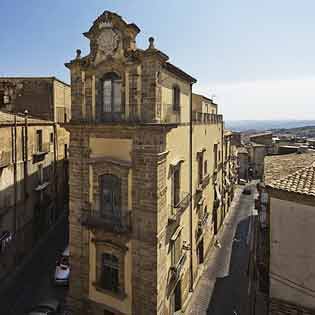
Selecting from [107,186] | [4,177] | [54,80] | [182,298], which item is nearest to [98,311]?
[182,298]

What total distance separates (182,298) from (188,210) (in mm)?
5292

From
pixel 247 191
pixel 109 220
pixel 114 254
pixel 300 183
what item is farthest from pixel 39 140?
pixel 247 191

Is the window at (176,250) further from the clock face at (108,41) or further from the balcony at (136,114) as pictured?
the clock face at (108,41)

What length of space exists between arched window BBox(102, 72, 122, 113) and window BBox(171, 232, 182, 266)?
25.3ft

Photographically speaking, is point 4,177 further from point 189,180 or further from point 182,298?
point 182,298

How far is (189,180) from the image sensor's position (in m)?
19.2

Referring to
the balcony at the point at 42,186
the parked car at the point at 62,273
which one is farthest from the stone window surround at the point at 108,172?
the balcony at the point at 42,186

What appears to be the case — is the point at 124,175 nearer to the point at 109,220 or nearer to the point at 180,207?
the point at 109,220

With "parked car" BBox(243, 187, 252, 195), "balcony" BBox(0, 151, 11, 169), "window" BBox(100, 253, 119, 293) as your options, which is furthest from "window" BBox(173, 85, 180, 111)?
"parked car" BBox(243, 187, 252, 195)

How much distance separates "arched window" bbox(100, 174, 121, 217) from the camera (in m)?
14.8

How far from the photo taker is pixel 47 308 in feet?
56.9

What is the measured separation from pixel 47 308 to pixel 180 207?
9.49 metres

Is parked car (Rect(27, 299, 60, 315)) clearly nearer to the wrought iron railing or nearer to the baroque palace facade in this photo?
the baroque palace facade

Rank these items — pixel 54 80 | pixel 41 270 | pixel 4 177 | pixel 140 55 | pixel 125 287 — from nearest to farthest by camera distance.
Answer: pixel 140 55, pixel 125 287, pixel 4 177, pixel 41 270, pixel 54 80
